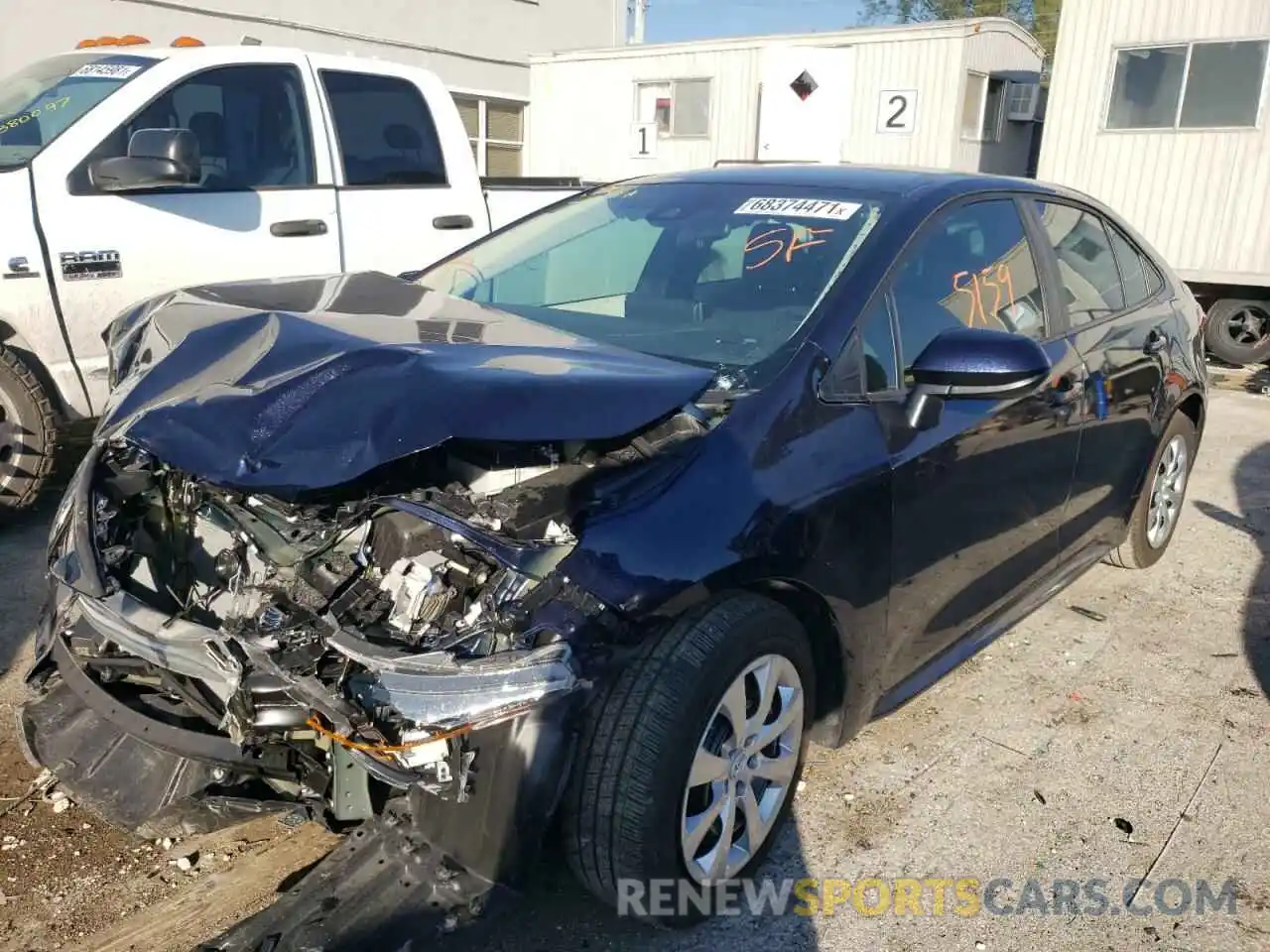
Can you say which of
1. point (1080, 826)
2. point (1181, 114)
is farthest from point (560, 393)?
point (1181, 114)

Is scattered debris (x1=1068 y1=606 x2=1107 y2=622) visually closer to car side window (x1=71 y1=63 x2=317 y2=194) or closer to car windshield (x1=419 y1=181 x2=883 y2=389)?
Answer: car windshield (x1=419 y1=181 x2=883 y2=389)

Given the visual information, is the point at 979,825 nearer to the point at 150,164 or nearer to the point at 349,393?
the point at 349,393

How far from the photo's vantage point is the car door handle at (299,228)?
5184mm

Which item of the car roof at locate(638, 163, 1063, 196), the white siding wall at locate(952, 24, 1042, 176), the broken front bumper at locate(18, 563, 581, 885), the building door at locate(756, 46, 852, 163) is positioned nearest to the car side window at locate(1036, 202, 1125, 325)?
the car roof at locate(638, 163, 1063, 196)

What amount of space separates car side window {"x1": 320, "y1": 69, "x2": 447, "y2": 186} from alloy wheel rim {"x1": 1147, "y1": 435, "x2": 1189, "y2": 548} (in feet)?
13.4

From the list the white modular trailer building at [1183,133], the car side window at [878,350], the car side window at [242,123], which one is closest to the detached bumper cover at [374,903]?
the car side window at [878,350]

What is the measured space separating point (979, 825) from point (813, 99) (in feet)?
40.1

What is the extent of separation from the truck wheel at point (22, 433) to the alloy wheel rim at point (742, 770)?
3.65 metres

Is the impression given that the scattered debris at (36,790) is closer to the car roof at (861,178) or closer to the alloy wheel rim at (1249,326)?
the car roof at (861,178)

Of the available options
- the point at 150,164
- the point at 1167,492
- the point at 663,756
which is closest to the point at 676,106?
the point at 150,164

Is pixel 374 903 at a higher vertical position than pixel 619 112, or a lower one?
lower

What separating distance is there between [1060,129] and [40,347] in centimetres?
1096

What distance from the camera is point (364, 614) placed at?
2.14 meters

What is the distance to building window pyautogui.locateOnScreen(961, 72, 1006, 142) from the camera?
520 inches
